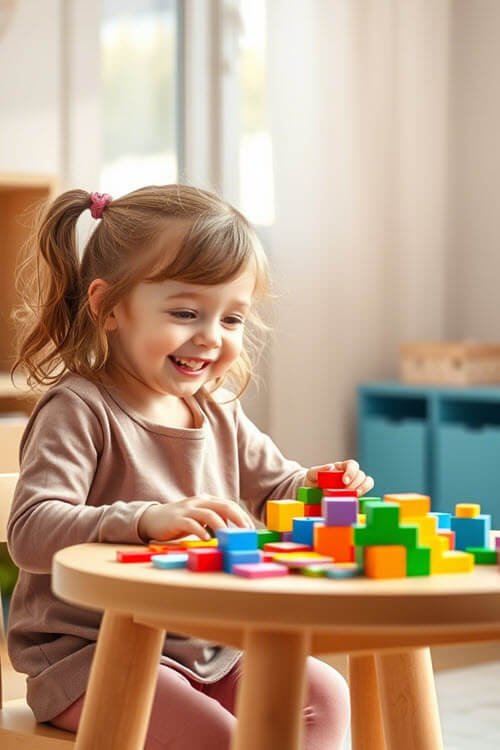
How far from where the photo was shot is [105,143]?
11.5 ft

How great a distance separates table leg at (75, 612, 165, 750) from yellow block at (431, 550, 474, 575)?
0.93ft

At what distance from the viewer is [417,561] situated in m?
1.02

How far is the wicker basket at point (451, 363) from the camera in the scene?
3.54 meters

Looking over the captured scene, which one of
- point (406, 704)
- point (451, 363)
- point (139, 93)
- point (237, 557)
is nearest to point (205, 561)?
point (237, 557)

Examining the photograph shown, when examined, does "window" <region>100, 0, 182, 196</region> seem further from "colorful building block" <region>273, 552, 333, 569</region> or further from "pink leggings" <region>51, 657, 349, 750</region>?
"colorful building block" <region>273, 552, 333, 569</region>

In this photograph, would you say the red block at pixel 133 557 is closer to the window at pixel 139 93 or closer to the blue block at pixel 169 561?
the blue block at pixel 169 561

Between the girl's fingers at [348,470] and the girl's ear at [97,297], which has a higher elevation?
the girl's ear at [97,297]

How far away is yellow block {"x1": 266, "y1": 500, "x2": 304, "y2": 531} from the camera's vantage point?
1.24 m

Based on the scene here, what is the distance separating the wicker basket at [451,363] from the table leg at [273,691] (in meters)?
2.60

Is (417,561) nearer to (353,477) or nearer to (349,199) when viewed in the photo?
(353,477)

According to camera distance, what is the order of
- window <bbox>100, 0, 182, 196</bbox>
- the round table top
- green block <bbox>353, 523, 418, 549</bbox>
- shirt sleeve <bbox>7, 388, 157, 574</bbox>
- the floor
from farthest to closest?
window <bbox>100, 0, 182, 196</bbox>
the floor
shirt sleeve <bbox>7, 388, 157, 574</bbox>
green block <bbox>353, 523, 418, 549</bbox>
the round table top

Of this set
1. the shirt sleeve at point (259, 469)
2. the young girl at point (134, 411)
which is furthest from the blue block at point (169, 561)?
the shirt sleeve at point (259, 469)

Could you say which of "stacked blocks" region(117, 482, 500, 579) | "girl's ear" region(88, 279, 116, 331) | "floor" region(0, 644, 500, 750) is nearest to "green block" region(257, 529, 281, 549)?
"stacked blocks" region(117, 482, 500, 579)

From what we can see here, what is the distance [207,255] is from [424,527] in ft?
1.57
